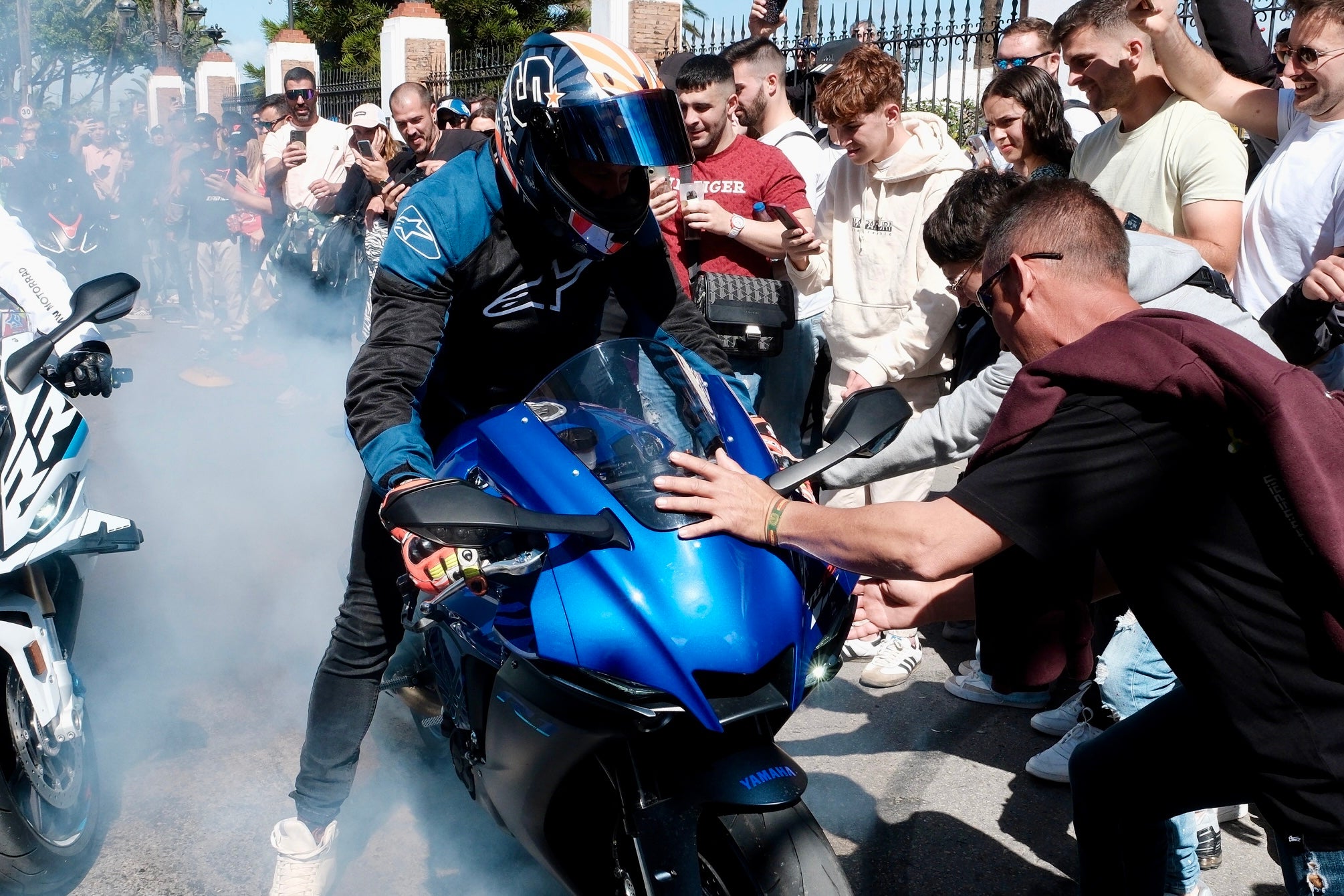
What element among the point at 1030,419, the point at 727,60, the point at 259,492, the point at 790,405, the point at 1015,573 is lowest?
the point at 259,492

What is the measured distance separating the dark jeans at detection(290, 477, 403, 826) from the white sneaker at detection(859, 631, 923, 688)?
1939 millimetres

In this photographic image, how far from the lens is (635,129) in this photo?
211cm

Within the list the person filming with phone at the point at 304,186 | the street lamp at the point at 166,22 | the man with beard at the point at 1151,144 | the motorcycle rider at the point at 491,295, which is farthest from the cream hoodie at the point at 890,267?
the street lamp at the point at 166,22

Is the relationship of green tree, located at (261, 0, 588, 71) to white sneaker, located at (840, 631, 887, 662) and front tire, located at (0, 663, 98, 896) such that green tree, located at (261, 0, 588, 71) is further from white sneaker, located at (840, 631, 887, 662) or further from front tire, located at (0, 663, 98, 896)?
front tire, located at (0, 663, 98, 896)

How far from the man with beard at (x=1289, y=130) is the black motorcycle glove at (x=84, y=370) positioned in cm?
317

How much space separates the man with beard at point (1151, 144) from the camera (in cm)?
362

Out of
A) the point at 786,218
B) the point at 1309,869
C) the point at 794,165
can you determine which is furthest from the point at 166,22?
the point at 1309,869

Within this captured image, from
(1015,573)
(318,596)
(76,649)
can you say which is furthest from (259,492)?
(1015,573)

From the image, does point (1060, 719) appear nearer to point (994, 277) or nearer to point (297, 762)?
point (994, 277)

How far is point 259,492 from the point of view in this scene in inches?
250

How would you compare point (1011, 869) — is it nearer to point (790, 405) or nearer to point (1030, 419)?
point (1030, 419)

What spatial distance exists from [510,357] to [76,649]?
2506 millimetres

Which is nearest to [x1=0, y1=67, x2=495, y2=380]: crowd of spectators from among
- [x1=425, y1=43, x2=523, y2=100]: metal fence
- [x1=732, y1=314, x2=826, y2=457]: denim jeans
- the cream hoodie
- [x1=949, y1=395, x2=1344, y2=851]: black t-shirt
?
[x1=425, y1=43, x2=523, y2=100]: metal fence

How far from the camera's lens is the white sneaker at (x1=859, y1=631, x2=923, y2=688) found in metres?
4.12
